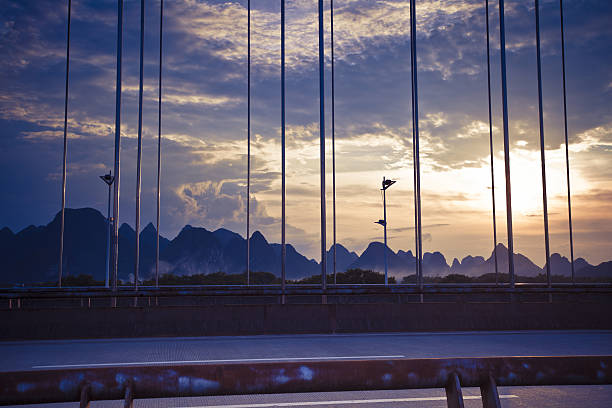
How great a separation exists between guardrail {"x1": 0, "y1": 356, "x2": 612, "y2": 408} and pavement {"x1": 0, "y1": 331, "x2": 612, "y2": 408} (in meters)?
3.69

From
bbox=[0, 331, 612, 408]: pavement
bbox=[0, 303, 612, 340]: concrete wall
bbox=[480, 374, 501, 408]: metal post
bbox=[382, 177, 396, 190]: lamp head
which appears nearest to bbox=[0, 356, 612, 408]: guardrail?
bbox=[480, 374, 501, 408]: metal post

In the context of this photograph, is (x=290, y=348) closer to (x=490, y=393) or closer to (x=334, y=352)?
(x=334, y=352)

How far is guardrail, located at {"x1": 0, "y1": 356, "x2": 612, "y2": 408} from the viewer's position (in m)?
3.42

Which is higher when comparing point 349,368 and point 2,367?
point 349,368

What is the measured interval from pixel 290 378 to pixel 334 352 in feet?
28.6

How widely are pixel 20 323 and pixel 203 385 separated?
1290 centimetres

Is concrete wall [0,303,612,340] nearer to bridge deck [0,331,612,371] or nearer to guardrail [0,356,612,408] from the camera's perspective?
bridge deck [0,331,612,371]

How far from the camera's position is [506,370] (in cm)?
388

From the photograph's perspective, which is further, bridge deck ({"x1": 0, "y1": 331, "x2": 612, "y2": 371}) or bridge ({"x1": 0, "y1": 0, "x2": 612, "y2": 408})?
bridge deck ({"x1": 0, "y1": 331, "x2": 612, "y2": 371})

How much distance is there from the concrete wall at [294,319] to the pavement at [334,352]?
33 centimetres

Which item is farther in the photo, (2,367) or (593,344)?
(593,344)

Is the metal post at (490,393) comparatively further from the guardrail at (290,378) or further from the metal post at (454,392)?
the metal post at (454,392)

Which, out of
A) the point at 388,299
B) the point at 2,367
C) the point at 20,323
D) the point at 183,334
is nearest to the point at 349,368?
the point at 2,367

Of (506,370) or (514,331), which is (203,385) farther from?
(514,331)
